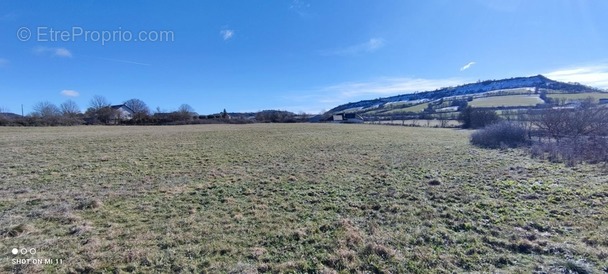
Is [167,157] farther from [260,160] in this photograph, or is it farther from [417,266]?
[417,266]

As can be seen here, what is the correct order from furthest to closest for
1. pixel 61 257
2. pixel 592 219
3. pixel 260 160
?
pixel 260 160
pixel 592 219
pixel 61 257

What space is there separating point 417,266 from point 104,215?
23.0 feet

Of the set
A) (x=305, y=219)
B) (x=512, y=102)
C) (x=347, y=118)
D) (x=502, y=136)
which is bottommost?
(x=305, y=219)

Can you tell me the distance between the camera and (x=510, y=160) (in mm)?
14047

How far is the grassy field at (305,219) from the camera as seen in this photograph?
4195 mm

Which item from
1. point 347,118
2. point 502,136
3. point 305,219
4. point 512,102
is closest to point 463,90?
point 512,102

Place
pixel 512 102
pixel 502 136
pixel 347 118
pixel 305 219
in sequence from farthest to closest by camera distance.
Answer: pixel 347 118 → pixel 512 102 → pixel 502 136 → pixel 305 219

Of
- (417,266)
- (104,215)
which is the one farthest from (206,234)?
(417,266)

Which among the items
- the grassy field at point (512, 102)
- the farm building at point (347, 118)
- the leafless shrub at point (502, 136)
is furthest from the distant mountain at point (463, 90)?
the leafless shrub at point (502, 136)

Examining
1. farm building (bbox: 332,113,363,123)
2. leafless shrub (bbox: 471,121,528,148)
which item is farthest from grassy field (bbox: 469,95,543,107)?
leafless shrub (bbox: 471,121,528,148)

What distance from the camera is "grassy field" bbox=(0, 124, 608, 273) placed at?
420cm

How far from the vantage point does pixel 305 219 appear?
610 cm

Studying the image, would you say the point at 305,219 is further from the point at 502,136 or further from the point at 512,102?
the point at 512,102

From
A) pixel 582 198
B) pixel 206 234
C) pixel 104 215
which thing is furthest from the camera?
pixel 582 198
